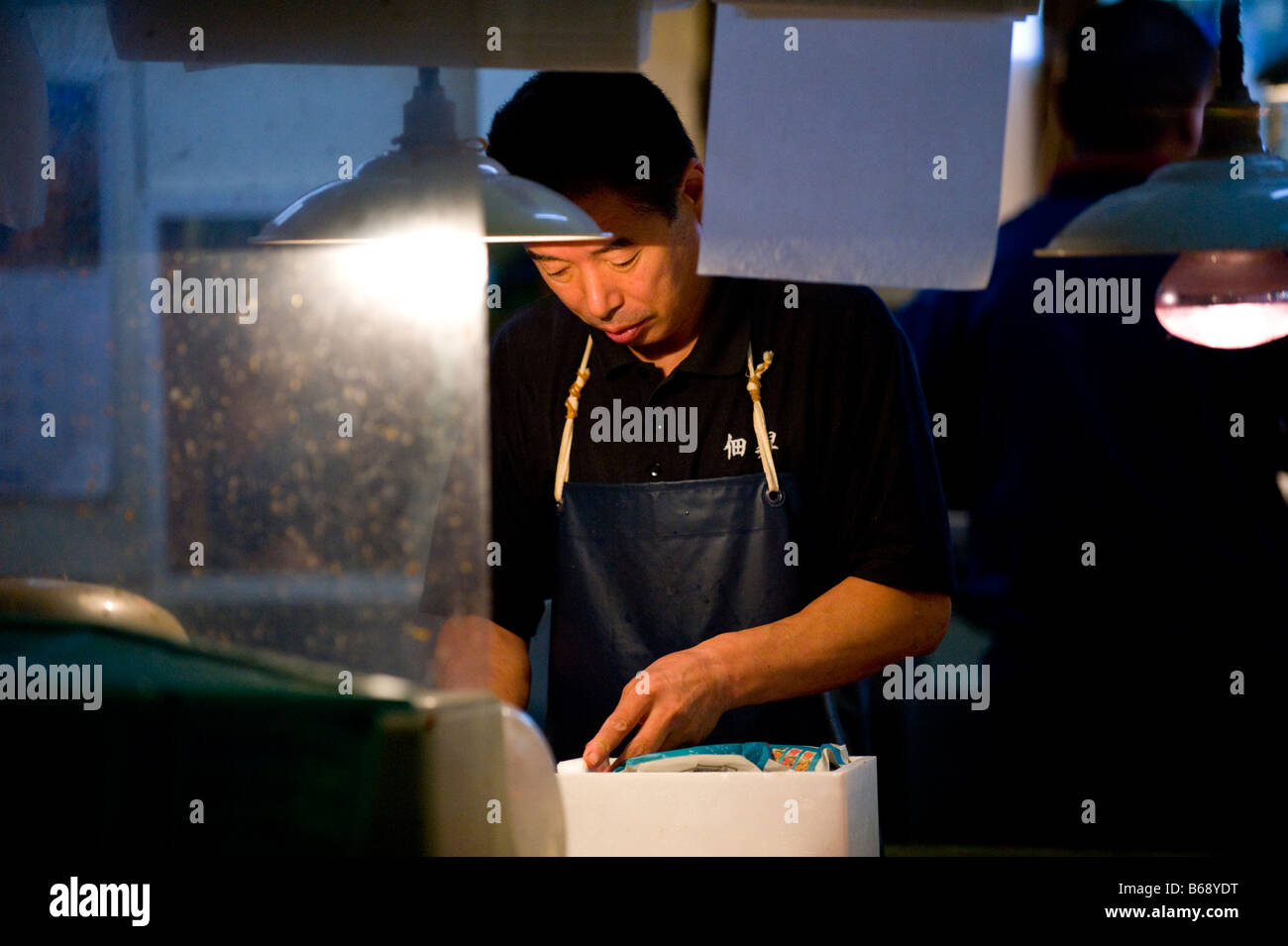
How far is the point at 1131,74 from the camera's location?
1218 millimetres

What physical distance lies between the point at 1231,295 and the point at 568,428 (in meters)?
0.71

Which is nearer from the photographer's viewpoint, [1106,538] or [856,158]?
[856,158]

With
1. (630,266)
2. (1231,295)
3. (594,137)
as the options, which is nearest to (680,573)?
(630,266)

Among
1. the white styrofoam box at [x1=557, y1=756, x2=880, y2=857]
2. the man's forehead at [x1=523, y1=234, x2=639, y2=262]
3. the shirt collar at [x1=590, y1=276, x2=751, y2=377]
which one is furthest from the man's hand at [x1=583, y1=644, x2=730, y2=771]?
the man's forehead at [x1=523, y1=234, x2=639, y2=262]

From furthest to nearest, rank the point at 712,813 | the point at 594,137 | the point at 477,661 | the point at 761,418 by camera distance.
Answer: the point at 761,418 < the point at 594,137 < the point at 477,661 < the point at 712,813

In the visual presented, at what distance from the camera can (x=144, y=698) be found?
101cm

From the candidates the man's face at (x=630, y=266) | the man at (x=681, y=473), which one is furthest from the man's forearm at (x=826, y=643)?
the man's face at (x=630, y=266)

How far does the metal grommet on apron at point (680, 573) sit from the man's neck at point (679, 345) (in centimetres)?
8

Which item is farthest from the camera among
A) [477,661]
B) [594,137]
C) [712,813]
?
[594,137]

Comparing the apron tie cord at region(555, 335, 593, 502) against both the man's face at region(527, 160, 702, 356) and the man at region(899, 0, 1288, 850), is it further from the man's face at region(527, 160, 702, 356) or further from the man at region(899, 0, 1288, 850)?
the man at region(899, 0, 1288, 850)

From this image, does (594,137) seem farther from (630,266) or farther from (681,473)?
(681,473)

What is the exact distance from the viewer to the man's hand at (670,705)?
120 centimetres

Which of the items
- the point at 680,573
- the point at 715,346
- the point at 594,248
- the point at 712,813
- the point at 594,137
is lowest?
the point at 712,813
